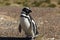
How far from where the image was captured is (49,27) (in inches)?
559

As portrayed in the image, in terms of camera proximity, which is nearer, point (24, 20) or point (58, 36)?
point (24, 20)

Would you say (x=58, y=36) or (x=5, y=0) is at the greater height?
(x=58, y=36)

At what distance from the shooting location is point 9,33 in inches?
498

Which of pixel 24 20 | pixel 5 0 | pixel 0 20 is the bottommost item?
pixel 5 0

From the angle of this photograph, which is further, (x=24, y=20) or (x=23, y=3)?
(x=23, y=3)

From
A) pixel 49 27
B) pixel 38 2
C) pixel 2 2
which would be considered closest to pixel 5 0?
pixel 2 2

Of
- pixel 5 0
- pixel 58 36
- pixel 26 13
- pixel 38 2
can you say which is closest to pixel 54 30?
pixel 58 36

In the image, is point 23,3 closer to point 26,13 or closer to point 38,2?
point 38,2

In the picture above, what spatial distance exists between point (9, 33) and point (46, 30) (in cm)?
174

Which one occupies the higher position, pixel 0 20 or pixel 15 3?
pixel 0 20

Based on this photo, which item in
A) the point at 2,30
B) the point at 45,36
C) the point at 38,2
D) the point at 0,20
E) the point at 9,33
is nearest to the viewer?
the point at 45,36

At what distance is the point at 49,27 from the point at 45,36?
98.7 inches

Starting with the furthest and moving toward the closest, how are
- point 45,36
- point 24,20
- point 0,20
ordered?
point 0,20, point 45,36, point 24,20

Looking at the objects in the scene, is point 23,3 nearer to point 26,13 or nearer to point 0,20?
point 0,20
